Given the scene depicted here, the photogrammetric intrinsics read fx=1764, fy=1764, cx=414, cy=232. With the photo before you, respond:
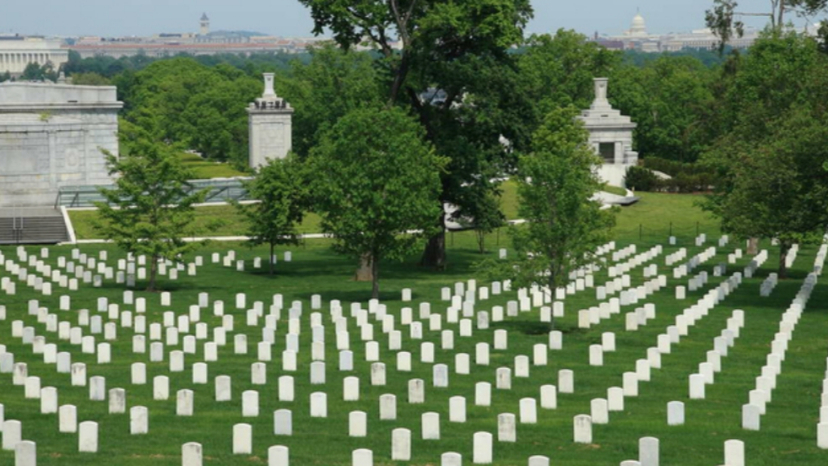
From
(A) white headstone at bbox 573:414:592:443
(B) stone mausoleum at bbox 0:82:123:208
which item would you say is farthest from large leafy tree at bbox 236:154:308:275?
(A) white headstone at bbox 573:414:592:443

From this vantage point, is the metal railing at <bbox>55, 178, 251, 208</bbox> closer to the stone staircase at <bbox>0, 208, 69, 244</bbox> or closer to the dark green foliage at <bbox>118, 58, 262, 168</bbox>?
the stone staircase at <bbox>0, 208, 69, 244</bbox>

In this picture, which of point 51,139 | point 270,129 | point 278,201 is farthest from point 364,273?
point 270,129

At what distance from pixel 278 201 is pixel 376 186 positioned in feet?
23.6

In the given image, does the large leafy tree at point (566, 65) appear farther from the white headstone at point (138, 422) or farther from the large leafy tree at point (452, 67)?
the white headstone at point (138, 422)

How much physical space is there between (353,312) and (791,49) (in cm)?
3972

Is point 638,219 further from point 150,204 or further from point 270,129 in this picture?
point 150,204

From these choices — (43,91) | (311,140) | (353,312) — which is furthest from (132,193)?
(311,140)

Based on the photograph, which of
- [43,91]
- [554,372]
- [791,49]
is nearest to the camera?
[554,372]

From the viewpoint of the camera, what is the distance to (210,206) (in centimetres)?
7188

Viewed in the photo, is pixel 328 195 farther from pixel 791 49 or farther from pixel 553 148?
pixel 791 49

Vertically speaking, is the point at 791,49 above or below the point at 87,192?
above

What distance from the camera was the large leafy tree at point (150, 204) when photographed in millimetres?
51562

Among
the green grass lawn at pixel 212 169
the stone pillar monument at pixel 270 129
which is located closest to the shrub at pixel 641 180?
the stone pillar monument at pixel 270 129

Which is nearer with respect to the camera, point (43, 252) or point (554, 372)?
point (554, 372)
